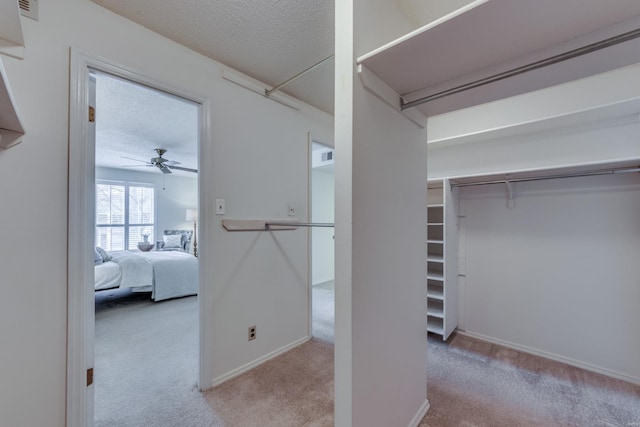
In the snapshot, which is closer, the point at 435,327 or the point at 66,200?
the point at 66,200

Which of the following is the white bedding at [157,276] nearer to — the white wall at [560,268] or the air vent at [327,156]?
the air vent at [327,156]

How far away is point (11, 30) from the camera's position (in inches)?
41.2

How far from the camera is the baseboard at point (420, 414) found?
1.48m

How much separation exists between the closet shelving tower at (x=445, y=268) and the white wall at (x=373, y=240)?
1.12 m

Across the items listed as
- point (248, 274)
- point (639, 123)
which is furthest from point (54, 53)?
point (639, 123)

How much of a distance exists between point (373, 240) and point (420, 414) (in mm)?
1249

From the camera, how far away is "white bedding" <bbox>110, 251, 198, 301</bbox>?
12.6 feet

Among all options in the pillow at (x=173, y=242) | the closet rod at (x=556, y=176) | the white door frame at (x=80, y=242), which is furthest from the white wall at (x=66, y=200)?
the pillow at (x=173, y=242)

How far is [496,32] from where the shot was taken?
2.81 ft

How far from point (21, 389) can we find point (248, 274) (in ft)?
4.19

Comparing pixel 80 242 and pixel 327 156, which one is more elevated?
pixel 327 156

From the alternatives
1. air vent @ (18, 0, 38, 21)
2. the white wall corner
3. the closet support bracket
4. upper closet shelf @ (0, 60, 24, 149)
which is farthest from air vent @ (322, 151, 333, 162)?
upper closet shelf @ (0, 60, 24, 149)

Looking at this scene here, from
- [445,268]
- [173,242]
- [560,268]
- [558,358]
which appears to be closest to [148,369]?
[445,268]

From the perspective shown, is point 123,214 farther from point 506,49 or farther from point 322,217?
point 506,49
